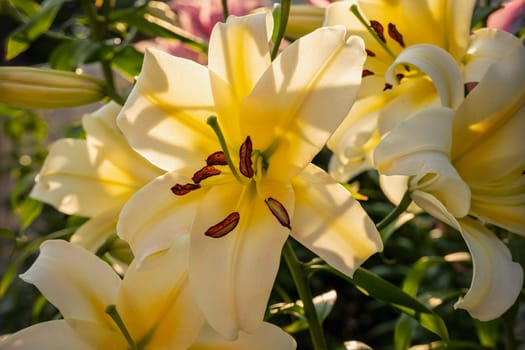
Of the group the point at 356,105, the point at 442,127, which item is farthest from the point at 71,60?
the point at 442,127

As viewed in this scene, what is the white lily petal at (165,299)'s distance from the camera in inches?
17.6

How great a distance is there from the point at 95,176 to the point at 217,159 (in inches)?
7.0

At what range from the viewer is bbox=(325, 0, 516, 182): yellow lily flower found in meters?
0.50

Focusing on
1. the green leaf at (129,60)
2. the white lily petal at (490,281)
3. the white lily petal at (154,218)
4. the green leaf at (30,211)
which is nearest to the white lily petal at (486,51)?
the white lily petal at (490,281)

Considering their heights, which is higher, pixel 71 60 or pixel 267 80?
pixel 267 80

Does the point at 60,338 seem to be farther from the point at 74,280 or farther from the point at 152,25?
the point at 152,25

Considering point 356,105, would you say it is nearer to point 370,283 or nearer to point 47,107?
point 370,283

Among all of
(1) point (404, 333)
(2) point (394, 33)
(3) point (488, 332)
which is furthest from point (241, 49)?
(3) point (488, 332)

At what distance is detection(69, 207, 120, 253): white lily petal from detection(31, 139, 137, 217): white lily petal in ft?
0.04

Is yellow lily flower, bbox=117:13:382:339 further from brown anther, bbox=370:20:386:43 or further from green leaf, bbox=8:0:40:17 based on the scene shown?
green leaf, bbox=8:0:40:17

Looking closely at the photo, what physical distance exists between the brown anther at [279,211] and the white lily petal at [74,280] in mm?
124

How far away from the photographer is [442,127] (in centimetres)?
42

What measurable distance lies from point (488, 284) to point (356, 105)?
175mm

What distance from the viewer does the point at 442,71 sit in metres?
0.45
